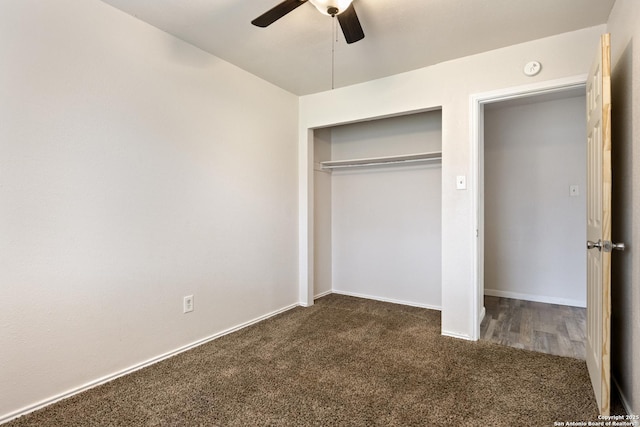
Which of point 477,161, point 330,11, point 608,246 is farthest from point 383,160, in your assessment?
point 608,246

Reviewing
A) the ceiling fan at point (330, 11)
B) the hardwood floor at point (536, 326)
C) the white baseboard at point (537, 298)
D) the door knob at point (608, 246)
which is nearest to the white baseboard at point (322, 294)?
the hardwood floor at point (536, 326)

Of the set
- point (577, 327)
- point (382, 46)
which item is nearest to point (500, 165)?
point (577, 327)

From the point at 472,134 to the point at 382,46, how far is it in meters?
1.02

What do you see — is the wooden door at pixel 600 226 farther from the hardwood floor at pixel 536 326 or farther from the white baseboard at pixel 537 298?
the white baseboard at pixel 537 298

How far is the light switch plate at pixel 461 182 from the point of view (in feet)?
8.94

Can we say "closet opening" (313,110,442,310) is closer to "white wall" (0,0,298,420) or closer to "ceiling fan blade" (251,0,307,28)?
"white wall" (0,0,298,420)

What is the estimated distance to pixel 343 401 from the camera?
1.83 m

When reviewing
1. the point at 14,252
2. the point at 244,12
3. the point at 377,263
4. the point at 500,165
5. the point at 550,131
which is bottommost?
the point at 377,263

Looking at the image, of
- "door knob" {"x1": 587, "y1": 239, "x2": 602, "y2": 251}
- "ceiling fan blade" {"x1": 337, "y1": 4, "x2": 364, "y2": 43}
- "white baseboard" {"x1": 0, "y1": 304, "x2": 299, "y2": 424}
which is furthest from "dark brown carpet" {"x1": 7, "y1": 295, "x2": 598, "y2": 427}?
"ceiling fan blade" {"x1": 337, "y1": 4, "x2": 364, "y2": 43}

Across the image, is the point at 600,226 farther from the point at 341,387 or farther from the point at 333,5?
the point at 333,5

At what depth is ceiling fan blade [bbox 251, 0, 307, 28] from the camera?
5.53ft

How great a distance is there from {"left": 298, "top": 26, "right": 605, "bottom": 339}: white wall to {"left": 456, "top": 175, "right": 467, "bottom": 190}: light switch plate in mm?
28

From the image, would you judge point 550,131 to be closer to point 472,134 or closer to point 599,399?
point 472,134

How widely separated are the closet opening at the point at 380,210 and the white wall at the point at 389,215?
0.01 metres
